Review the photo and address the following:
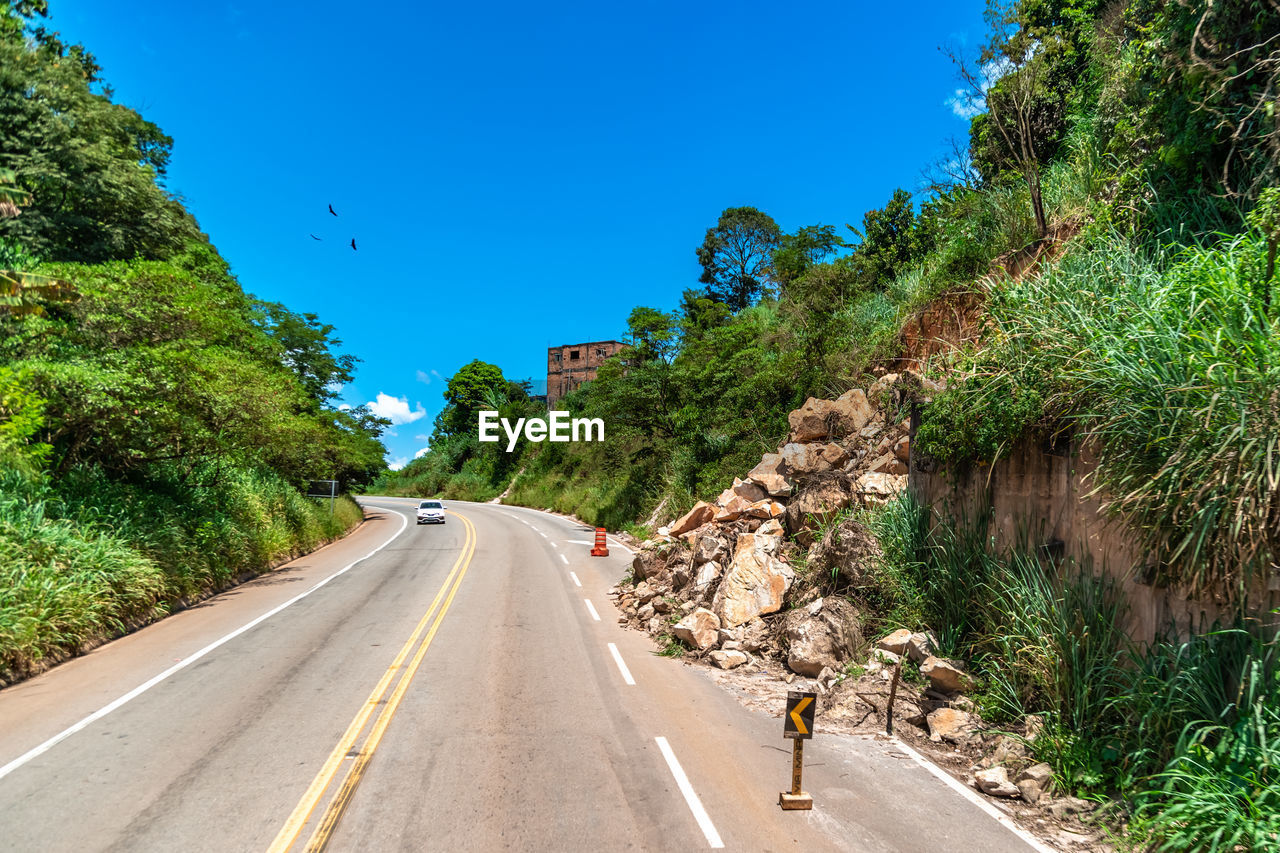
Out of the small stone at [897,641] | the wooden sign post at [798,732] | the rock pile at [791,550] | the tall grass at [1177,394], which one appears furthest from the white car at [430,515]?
the wooden sign post at [798,732]

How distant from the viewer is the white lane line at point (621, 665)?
9875mm

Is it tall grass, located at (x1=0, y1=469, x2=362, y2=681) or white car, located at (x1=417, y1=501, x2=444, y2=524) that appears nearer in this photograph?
tall grass, located at (x1=0, y1=469, x2=362, y2=681)

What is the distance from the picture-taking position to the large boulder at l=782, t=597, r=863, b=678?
960 centimetres

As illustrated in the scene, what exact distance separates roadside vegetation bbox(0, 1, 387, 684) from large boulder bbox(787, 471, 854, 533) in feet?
39.3

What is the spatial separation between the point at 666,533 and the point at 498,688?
34.4 ft

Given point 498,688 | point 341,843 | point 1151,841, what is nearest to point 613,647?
point 498,688

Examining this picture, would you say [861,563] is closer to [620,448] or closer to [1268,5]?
[1268,5]

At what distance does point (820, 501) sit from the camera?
12602 mm

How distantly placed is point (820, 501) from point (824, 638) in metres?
3.34

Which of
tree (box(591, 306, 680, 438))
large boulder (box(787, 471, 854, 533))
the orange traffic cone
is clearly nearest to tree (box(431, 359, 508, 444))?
tree (box(591, 306, 680, 438))

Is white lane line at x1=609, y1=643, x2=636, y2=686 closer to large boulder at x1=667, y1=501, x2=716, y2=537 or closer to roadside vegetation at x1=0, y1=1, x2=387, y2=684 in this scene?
large boulder at x1=667, y1=501, x2=716, y2=537

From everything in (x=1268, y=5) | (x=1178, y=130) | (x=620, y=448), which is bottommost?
(x=620, y=448)

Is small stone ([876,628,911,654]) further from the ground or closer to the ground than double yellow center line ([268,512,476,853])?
further from the ground

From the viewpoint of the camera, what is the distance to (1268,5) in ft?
26.1
